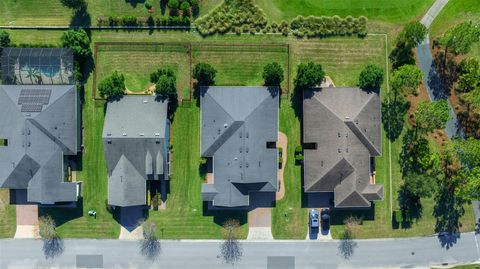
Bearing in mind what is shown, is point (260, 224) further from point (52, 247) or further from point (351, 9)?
point (351, 9)

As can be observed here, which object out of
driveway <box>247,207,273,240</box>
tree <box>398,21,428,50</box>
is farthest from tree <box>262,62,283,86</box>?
driveway <box>247,207,273,240</box>

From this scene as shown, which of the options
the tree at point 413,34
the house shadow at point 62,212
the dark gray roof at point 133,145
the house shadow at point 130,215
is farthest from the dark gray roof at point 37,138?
the tree at point 413,34

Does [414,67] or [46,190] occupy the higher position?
[414,67]

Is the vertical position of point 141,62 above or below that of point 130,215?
above

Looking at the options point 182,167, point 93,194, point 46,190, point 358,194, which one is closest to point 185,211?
point 182,167

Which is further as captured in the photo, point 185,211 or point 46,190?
point 185,211

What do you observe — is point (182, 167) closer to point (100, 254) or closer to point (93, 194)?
point (93, 194)

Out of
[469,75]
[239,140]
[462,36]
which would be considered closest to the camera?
[462,36]

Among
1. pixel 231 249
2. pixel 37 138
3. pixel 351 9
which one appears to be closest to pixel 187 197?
pixel 231 249
